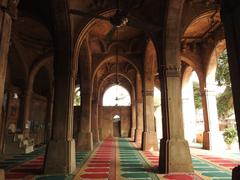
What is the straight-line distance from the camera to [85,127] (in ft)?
41.7

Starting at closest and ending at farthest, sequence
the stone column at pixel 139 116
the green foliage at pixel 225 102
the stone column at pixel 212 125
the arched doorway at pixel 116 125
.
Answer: the stone column at pixel 212 125, the stone column at pixel 139 116, the green foliage at pixel 225 102, the arched doorway at pixel 116 125

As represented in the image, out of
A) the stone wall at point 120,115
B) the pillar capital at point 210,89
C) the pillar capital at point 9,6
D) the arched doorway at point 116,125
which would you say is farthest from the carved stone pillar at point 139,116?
the pillar capital at point 9,6

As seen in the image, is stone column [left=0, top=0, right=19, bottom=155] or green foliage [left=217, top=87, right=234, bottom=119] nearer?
stone column [left=0, top=0, right=19, bottom=155]

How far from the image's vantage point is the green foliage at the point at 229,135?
1223cm

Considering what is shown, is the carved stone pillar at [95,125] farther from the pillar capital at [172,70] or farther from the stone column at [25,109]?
the pillar capital at [172,70]

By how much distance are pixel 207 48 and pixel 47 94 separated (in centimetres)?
1257

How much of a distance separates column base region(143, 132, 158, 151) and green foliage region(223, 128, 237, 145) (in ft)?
14.1

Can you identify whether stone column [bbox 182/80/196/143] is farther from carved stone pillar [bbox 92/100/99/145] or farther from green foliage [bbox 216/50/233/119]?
carved stone pillar [bbox 92/100/99/145]

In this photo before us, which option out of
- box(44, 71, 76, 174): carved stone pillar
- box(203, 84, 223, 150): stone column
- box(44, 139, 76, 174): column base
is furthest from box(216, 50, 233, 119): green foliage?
box(44, 139, 76, 174): column base

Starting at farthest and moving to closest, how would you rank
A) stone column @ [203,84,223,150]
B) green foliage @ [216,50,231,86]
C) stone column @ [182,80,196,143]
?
stone column @ [182,80,196,143] → green foliage @ [216,50,231,86] → stone column @ [203,84,223,150]

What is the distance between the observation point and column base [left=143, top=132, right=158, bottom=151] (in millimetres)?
11914

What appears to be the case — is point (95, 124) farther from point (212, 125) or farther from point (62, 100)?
point (62, 100)

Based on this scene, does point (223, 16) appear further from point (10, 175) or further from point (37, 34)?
point (37, 34)

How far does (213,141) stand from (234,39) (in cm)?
1061
